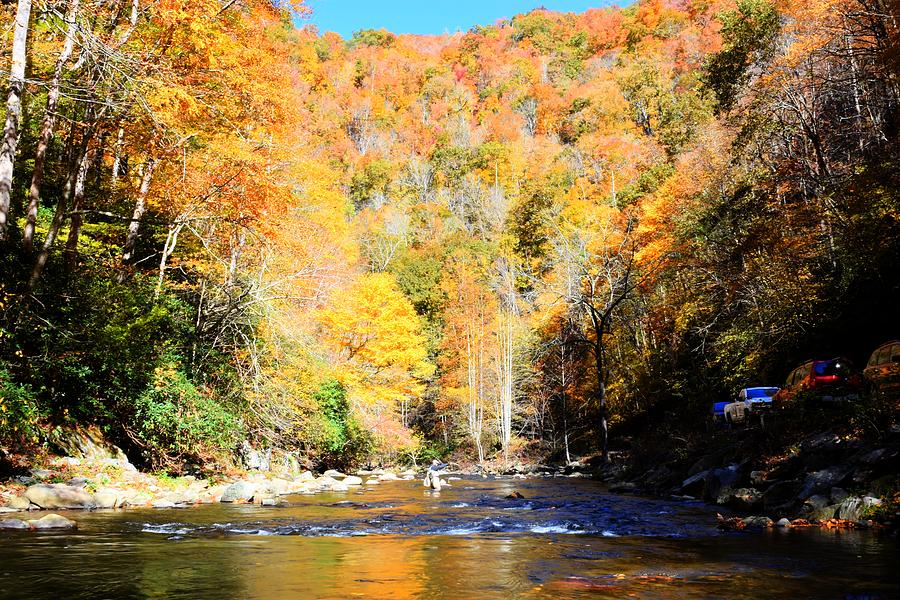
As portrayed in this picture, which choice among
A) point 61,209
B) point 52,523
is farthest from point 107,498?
point 61,209

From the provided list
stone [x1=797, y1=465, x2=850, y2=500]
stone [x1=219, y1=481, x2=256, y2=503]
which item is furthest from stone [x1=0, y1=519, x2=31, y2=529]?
stone [x1=797, y1=465, x2=850, y2=500]

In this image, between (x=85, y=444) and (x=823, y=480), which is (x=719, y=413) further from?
(x=85, y=444)

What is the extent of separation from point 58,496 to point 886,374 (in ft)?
47.8

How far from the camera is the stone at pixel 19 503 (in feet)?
29.8

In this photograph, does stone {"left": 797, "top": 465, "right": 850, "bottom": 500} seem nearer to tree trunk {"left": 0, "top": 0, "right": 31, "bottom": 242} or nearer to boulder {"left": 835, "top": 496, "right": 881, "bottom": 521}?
boulder {"left": 835, "top": 496, "right": 881, "bottom": 521}

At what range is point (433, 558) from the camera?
21.3ft

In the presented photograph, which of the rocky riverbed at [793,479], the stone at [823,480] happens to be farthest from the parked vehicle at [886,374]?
the stone at [823,480]

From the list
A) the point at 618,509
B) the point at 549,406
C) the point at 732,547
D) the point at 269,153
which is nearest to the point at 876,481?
the point at 732,547

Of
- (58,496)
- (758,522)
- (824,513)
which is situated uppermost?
(58,496)

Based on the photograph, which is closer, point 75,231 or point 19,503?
point 19,503

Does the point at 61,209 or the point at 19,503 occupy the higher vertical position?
the point at 61,209

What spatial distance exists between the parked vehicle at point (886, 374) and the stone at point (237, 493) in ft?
40.5

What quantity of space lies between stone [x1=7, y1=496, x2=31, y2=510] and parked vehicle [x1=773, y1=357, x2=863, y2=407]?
1484 cm

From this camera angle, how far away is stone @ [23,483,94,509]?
9547mm
